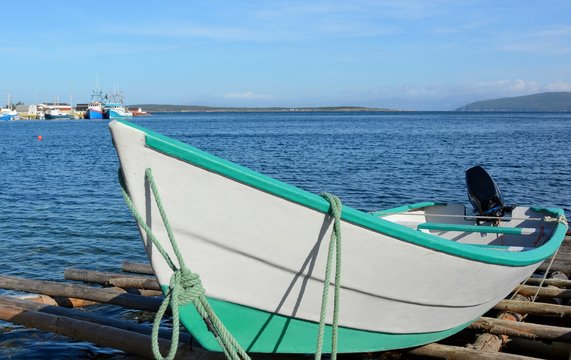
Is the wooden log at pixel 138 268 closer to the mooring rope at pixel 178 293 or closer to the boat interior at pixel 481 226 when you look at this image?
the boat interior at pixel 481 226

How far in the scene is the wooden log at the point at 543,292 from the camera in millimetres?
7977

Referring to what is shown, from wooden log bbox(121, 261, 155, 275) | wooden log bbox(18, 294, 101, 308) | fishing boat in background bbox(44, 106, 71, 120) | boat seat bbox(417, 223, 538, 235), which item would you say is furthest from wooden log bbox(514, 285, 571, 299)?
fishing boat in background bbox(44, 106, 71, 120)

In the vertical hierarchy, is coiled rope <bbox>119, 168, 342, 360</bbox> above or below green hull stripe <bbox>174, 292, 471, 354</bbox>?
above

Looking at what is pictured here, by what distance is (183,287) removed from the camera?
4453 mm

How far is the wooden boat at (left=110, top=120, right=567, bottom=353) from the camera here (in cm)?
431

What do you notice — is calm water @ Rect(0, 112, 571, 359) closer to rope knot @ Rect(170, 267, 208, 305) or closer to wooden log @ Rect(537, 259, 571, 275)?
rope knot @ Rect(170, 267, 208, 305)

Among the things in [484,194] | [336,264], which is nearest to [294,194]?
[336,264]

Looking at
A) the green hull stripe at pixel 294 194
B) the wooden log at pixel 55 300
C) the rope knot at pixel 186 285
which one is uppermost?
the green hull stripe at pixel 294 194

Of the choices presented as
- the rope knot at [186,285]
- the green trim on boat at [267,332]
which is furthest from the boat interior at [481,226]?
the rope knot at [186,285]

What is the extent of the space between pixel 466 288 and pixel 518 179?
23.0 m

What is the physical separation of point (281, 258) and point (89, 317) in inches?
122

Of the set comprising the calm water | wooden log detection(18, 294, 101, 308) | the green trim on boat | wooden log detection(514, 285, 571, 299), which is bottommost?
the calm water

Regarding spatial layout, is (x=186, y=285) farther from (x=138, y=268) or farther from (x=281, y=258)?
(x=138, y=268)

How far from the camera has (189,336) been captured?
6.24 metres
